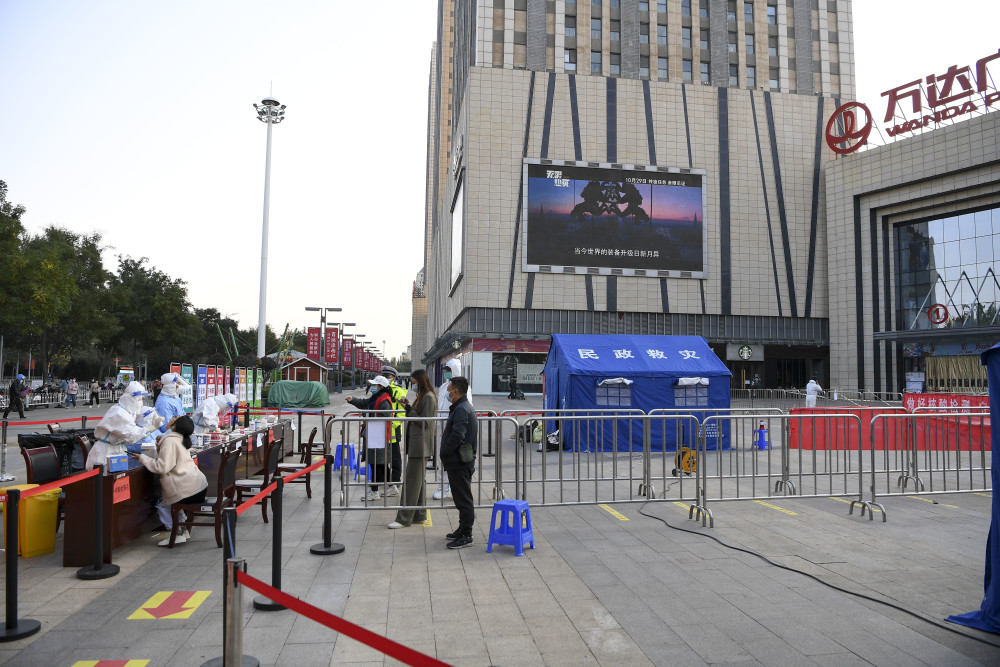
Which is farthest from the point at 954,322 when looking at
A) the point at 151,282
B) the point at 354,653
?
the point at 151,282

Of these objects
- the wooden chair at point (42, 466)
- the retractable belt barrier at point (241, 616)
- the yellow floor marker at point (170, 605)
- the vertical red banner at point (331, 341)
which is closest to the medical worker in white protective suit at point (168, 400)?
the wooden chair at point (42, 466)

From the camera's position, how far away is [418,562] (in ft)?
20.3

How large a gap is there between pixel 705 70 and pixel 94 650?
59.6 m

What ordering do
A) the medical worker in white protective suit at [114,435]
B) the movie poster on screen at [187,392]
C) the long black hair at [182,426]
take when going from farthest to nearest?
the movie poster on screen at [187,392] < the medical worker in white protective suit at [114,435] < the long black hair at [182,426]

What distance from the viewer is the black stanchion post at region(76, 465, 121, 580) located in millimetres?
5582

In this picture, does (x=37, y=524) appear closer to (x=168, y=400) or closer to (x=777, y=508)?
(x=168, y=400)

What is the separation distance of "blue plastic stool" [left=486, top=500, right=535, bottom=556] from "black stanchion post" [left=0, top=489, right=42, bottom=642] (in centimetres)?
393

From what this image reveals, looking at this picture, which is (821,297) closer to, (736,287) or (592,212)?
(736,287)

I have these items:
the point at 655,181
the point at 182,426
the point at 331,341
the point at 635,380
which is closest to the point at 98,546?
the point at 182,426

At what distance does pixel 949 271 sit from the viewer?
136 ft

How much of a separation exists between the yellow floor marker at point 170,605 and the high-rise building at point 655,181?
144 ft

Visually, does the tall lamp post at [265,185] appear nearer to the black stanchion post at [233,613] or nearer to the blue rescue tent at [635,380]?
the blue rescue tent at [635,380]

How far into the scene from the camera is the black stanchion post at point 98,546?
5.58m

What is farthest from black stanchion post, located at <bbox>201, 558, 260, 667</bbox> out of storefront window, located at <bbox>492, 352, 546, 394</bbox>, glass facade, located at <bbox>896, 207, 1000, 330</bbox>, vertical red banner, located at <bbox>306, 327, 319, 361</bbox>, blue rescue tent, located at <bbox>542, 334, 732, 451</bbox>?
vertical red banner, located at <bbox>306, 327, 319, 361</bbox>
